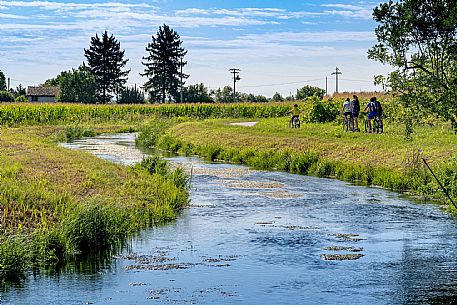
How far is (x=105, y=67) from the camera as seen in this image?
4343 inches

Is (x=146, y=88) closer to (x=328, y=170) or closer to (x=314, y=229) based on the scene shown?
(x=328, y=170)

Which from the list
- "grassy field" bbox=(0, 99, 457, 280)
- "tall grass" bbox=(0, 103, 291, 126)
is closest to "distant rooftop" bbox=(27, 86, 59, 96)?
"tall grass" bbox=(0, 103, 291, 126)

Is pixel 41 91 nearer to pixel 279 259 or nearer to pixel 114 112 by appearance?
pixel 114 112

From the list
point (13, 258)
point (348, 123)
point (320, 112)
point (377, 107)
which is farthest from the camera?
point (320, 112)

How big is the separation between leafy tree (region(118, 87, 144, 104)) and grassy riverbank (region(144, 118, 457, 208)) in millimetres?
70151

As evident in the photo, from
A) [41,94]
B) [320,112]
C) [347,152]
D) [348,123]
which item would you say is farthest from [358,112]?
[41,94]

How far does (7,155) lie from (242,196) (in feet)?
26.2

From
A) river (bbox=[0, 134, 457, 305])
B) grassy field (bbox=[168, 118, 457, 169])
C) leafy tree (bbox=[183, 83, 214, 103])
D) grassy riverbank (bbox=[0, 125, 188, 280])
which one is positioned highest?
leafy tree (bbox=[183, 83, 214, 103])

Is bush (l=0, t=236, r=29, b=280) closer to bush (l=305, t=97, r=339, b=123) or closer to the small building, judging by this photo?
bush (l=305, t=97, r=339, b=123)

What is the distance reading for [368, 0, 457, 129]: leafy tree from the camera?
1550cm

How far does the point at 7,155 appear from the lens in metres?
25.8

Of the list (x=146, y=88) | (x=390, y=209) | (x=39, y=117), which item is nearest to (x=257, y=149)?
(x=390, y=209)

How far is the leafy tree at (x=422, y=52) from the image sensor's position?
610 inches

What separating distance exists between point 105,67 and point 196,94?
1383 cm
